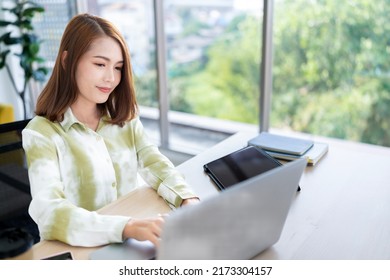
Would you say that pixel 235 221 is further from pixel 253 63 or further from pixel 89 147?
pixel 253 63

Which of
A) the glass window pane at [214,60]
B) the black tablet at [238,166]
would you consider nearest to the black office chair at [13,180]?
the black tablet at [238,166]

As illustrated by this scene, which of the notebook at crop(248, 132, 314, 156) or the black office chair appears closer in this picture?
the black office chair

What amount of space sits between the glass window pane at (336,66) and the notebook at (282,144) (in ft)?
7.06

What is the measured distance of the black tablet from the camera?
1264 mm

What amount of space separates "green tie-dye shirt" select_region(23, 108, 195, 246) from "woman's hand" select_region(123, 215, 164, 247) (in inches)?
0.7

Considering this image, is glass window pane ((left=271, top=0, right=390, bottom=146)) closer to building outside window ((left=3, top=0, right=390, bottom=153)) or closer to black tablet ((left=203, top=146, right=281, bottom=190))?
building outside window ((left=3, top=0, right=390, bottom=153))

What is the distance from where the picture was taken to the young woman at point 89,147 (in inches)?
38.4

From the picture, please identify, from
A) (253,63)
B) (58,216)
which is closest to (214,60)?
(253,63)

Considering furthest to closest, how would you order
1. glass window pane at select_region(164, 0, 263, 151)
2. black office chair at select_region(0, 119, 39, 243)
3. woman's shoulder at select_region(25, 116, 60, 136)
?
glass window pane at select_region(164, 0, 263, 151)
black office chair at select_region(0, 119, 39, 243)
woman's shoulder at select_region(25, 116, 60, 136)

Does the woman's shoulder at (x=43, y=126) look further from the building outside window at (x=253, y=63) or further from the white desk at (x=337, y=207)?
the building outside window at (x=253, y=63)

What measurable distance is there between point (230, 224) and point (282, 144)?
0.88 meters

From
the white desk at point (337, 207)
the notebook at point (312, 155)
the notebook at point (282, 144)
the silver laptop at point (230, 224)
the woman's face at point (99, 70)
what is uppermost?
the woman's face at point (99, 70)

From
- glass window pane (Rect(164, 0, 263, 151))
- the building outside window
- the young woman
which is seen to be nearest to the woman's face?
the young woman
